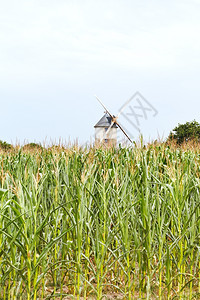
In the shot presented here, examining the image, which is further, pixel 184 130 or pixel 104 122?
pixel 104 122

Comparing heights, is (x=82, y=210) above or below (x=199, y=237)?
above

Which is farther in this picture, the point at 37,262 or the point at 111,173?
the point at 111,173

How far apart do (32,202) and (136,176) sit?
6.27 ft

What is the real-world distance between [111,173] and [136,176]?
36 cm

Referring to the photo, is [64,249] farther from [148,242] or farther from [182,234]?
[182,234]

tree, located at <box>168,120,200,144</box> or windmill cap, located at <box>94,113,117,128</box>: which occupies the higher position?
windmill cap, located at <box>94,113,117,128</box>

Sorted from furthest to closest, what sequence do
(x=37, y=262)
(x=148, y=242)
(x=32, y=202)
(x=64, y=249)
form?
(x=64, y=249), (x=148, y=242), (x=32, y=202), (x=37, y=262)

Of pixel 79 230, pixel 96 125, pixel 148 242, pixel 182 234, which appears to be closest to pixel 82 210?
pixel 79 230

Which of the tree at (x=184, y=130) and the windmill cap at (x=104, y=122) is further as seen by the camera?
the windmill cap at (x=104, y=122)

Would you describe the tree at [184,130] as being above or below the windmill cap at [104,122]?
below

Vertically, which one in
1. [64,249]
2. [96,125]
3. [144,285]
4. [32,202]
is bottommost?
[144,285]

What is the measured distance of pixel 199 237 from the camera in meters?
4.29

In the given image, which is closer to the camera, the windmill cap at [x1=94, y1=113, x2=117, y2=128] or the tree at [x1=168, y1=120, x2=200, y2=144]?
the tree at [x1=168, y1=120, x2=200, y2=144]

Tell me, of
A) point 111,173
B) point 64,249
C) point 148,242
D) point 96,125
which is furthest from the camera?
point 96,125
